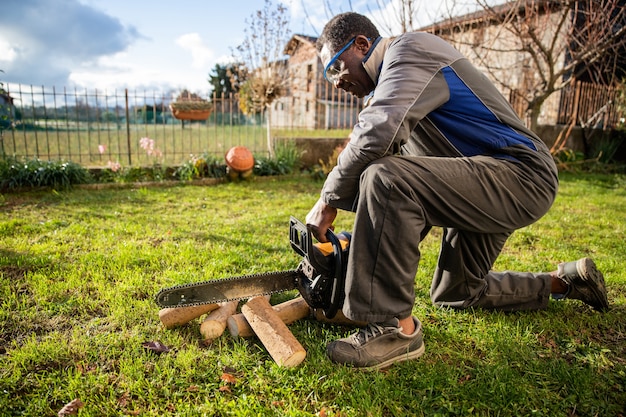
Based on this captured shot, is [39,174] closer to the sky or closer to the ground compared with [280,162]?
closer to the ground

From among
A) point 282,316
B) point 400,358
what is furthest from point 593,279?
point 282,316

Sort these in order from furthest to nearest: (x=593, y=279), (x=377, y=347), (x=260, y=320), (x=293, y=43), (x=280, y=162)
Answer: (x=293, y=43)
(x=280, y=162)
(x=593, y=279)
(x=260, y=320)
(x=377, y=347)

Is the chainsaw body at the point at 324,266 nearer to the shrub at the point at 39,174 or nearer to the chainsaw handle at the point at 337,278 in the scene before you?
the chainsaw handle at the point at 337,278

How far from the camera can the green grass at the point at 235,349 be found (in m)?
1.77

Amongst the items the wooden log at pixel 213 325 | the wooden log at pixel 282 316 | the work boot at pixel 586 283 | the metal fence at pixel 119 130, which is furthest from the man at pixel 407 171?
the metal fence at pixel 119 130

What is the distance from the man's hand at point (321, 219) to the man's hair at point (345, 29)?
782mm

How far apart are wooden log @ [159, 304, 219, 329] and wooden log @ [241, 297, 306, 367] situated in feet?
0.88

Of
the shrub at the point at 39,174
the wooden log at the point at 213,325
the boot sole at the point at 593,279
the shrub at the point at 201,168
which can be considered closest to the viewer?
the wooden log at the point at 213,325

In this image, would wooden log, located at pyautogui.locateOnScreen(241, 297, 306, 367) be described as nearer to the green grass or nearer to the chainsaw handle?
the green grass

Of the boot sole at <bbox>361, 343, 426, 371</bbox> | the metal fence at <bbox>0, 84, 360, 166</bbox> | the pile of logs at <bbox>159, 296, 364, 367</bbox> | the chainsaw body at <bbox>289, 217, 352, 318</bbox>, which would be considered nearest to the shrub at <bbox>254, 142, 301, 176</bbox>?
the metal fence at <bbox>0, 84, 360, 166</bbox>

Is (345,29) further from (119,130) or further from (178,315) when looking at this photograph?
(119,130)

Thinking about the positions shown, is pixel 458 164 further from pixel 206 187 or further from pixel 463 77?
pixel 206 187

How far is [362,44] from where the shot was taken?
6.97 ft

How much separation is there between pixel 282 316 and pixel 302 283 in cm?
23
